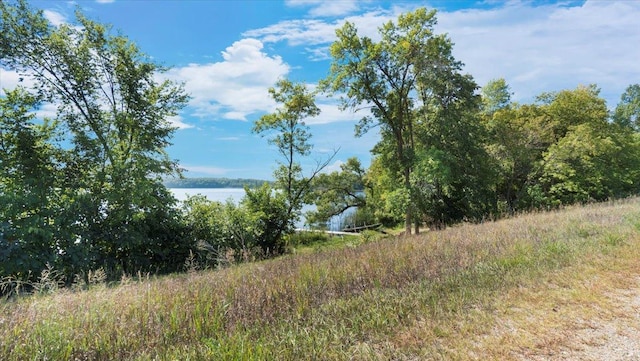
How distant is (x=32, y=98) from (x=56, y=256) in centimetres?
652

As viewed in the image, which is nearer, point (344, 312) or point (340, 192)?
point (344, 312)

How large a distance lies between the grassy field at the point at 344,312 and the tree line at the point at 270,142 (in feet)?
5.55

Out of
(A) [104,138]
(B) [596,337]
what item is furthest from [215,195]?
(B) [596,337]

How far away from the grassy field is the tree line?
1.69 metres

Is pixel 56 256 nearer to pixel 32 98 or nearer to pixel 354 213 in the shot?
pixel 32 98

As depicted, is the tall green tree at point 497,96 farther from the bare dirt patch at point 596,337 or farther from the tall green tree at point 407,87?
the bare dirt patch at point 596,337

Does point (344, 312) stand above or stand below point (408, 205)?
below

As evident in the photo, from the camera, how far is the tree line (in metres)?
10.7

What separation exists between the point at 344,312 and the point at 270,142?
64.0 ft

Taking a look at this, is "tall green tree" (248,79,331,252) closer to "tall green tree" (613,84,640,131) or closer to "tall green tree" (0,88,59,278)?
"tall green tree" (0,88,59,278)

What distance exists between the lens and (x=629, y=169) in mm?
25203

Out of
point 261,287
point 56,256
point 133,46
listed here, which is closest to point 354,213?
point 133,46

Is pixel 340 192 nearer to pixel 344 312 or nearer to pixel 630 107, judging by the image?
pixel 344 312

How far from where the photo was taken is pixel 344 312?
3615 mm
